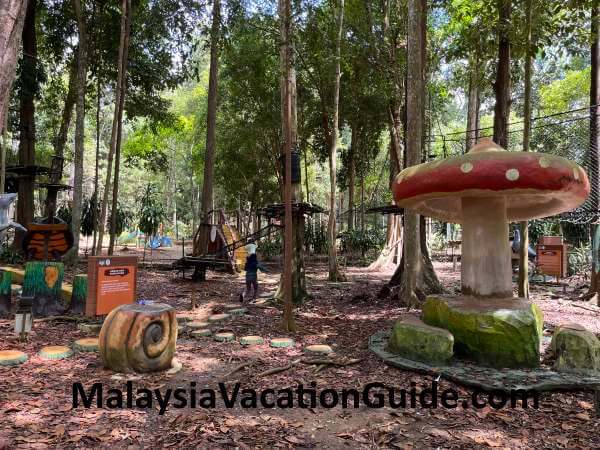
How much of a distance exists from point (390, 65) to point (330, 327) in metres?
9.45

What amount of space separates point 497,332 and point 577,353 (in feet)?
2.54

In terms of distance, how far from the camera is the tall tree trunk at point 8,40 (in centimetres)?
348

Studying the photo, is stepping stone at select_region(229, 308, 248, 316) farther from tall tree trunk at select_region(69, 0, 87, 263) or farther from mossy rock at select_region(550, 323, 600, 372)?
tall tree trunk at select_region(69, 0, 87, 263)

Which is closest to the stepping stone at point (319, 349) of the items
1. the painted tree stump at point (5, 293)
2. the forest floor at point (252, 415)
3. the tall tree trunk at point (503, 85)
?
the forest floor at point (252, 415)

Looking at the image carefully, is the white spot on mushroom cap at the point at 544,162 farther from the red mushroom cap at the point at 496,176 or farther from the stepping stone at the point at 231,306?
the stepping stone at the point at 231,306

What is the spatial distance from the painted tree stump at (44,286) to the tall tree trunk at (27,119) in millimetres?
8016

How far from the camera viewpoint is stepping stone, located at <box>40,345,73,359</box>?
4.61 m

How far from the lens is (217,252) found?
40.4ft

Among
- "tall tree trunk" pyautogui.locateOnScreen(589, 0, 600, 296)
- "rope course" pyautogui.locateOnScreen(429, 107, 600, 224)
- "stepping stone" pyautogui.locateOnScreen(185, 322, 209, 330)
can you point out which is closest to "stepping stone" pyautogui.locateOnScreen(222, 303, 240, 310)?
"stepping stone" pyautogui.locateOnScreen(185, 322, 209, 330)

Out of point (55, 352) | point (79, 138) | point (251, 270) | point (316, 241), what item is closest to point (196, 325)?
point (55, 352)

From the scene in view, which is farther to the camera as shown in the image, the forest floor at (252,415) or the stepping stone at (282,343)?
the stepping stone at (282,343)

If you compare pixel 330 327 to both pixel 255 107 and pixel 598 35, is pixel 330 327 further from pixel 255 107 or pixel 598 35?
pixel 255 107

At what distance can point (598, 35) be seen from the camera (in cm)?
798

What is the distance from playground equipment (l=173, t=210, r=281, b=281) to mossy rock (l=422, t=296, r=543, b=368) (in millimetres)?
5452
